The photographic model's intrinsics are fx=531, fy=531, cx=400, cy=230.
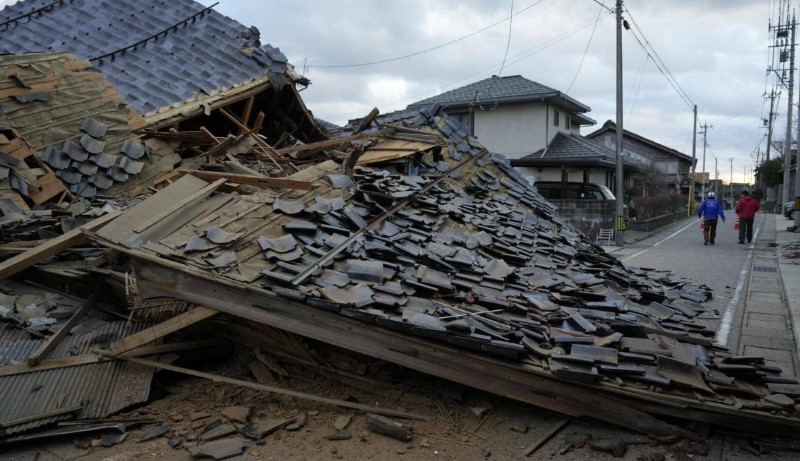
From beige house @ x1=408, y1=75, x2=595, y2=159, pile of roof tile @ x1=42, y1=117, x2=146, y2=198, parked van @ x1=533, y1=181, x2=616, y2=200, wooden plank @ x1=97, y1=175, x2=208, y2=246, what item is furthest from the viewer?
beige house @ x1=408, y1=75, x2=595, y2=159

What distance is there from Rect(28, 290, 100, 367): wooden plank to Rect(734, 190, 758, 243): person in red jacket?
16.7 metres

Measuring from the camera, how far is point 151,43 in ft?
40.3

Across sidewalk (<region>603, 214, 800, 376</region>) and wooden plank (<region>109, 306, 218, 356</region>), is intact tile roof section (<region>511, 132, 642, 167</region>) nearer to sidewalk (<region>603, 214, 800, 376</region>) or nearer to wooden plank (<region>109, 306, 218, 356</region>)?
sidewalk (<region>603, 214, 800, 376</region>)

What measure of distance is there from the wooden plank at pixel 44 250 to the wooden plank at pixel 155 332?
1.28m

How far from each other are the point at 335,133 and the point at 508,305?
36.5 ft

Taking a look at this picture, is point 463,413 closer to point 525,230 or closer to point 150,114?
point 525,230

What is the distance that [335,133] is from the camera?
15.4 m

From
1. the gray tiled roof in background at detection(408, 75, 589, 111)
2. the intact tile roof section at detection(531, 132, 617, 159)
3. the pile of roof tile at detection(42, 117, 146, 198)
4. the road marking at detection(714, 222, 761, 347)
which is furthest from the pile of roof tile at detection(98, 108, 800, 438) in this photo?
the gray tiled roof in background at detection(408, 75, 589, 111)

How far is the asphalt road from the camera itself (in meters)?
8.71

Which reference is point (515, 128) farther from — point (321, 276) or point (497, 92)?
point (321, 276)

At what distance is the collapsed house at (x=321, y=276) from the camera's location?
421 cm

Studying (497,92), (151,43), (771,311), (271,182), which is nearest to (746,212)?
(771,311)

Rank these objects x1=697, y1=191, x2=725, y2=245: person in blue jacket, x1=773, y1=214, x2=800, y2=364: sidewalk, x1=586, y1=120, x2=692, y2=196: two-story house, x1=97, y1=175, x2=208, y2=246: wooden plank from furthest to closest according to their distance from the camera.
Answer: x1=586, y1=120, x2=692, y2=196: two-story house
x1=697, y1=191, x2=725, y2=245: person in blue jacket
x1=773, y1=214, x2=800, y2=364: sidewalk
x1=97, y1=175, x2=208, y2=246: wooden plank

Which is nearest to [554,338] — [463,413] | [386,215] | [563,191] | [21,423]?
[463,413]
